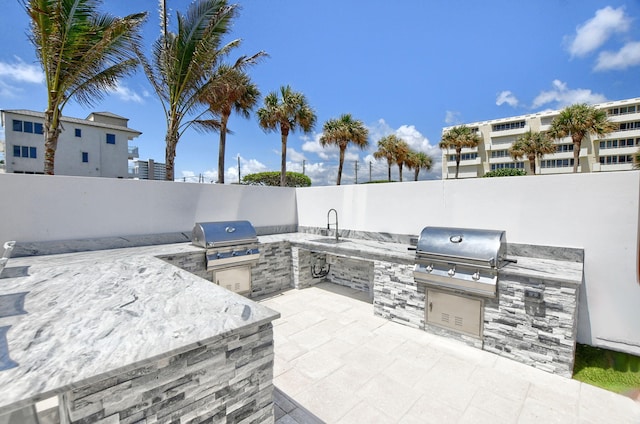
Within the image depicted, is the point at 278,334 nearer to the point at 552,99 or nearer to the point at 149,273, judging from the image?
the point at 149,273

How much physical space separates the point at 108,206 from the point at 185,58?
4385 millimetres

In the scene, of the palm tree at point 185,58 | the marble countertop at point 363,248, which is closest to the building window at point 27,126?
the palm tree at point 185,58

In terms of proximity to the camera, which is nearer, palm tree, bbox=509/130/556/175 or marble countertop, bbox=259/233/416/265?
marble countertop, bbox=259/233/416/265

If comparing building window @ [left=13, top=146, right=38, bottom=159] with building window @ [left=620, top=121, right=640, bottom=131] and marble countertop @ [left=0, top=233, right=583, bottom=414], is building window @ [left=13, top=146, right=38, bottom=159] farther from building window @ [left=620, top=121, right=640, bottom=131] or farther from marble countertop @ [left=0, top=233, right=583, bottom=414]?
building window @ [left=620, top=121, right=640, bottom=131]

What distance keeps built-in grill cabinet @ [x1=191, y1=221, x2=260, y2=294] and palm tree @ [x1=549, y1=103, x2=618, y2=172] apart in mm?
19575

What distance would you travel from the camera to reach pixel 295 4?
610 cm

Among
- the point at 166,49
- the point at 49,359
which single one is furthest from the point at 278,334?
the point at 166,49

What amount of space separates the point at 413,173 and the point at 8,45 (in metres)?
31.6

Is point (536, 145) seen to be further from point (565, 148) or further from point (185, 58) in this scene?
point (185, 58)

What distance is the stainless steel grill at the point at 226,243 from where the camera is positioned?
482cm

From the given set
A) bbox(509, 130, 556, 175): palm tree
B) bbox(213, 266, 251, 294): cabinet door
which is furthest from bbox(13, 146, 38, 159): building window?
bbox(509, 130, 556, 175): palm tree

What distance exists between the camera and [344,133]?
16141 millimetres

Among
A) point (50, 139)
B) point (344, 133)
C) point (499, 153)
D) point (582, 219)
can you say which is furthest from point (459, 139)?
point (50, 139)

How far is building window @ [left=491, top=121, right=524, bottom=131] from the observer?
3330 cm
